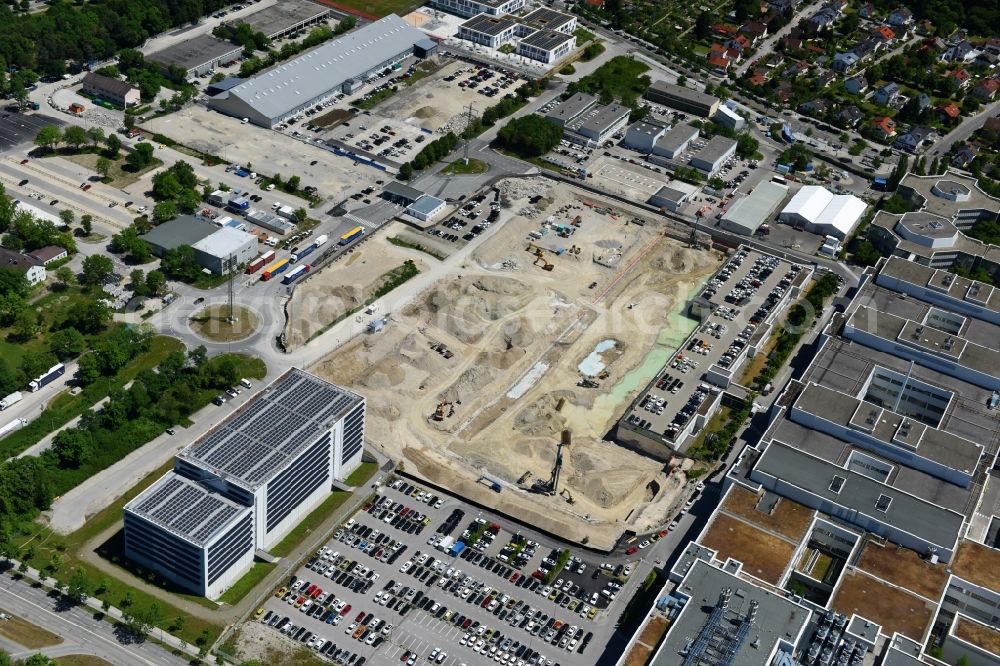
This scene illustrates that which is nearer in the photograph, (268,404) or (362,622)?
(362,622)

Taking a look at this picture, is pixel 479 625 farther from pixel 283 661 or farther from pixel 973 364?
pixel 973 364

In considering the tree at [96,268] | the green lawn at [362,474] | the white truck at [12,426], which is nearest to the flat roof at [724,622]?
the green lawn at [362,474]

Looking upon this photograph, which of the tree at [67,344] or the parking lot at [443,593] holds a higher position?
the tree at [67,344]

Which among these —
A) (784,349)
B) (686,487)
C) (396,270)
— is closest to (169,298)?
(396,270)

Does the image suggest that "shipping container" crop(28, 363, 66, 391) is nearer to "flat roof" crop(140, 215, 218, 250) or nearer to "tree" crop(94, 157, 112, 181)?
"flat roof" crop(140, 215, 218, 250)

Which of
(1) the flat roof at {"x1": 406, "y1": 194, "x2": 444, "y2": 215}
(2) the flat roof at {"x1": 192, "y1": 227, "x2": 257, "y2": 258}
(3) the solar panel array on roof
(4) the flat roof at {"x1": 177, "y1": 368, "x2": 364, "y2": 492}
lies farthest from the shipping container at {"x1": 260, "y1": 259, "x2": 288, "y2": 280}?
(3) the solar panel array on roof

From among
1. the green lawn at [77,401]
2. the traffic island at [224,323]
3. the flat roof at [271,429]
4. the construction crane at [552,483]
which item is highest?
the flat roof at [271,429]

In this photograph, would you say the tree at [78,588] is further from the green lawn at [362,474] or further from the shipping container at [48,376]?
the shipping container at [48,376]
